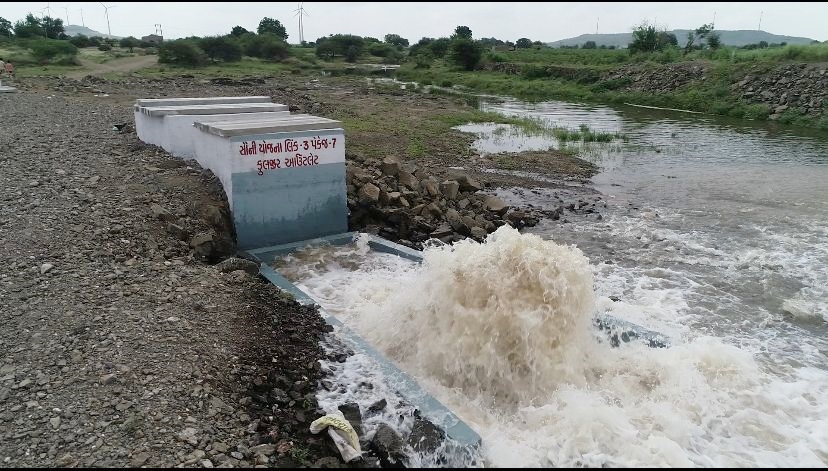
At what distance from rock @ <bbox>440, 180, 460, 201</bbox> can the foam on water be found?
5.64m

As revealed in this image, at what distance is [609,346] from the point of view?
22.5ft

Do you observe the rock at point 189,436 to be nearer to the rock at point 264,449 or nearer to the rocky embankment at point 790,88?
the rock at point 264,449

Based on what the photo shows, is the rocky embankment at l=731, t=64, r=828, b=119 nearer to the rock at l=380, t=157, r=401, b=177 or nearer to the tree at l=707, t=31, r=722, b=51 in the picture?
the tree at l=707, t=31, r=722, b=51

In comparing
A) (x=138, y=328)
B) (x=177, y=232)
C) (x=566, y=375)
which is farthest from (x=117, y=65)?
(x=566, y=375)

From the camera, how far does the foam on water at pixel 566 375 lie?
5.12 m

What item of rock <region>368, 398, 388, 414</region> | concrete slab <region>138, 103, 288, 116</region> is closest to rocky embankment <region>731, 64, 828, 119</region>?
concrete slab <region>138, 103, 288, 116</region>

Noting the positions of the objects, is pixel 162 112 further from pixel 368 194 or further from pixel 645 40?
pixel 645 40

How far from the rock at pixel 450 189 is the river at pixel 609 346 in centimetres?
266

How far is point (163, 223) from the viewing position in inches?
346

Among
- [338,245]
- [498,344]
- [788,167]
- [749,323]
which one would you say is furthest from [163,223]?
[788,167]

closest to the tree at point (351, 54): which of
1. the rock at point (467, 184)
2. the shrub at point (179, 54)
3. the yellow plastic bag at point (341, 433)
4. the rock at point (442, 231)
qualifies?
the shrub at point (179, 54)

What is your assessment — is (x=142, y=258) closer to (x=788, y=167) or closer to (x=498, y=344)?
(x=498, y=344)

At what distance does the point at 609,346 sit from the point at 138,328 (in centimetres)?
512

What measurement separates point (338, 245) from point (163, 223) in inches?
111
